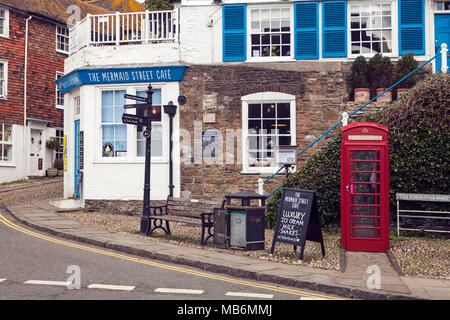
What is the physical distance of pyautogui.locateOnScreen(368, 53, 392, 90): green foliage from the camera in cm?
1445

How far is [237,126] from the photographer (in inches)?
591

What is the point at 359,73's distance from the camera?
14.6 metres

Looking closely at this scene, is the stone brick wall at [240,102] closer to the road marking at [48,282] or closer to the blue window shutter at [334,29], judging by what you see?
the blue window shutter at [334,29]

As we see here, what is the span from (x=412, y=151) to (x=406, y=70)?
3805mm

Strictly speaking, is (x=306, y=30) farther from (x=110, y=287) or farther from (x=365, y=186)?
(x=110, y=287)

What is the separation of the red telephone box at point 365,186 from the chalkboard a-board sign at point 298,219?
1150 mm

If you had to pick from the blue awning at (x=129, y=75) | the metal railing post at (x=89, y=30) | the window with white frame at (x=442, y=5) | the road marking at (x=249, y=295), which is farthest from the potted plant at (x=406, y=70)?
the road marking at (x=249, y=295)

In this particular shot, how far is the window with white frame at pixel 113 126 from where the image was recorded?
51.5 feet

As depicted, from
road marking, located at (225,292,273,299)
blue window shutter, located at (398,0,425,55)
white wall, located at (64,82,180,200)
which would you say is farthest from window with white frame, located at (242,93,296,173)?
road marking, located at (225,292,273,299)

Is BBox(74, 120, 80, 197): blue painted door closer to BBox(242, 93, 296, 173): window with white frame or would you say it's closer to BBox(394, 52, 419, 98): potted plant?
BBox(242, 93, 296, 173): window with white frame

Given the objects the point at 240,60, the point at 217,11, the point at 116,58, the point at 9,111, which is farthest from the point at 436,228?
the point at 9,111

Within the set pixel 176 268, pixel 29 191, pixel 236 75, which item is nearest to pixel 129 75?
pixel 236 75

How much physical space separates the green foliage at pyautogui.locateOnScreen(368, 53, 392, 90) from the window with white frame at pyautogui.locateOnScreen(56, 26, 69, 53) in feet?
59.4

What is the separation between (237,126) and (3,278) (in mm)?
9071
